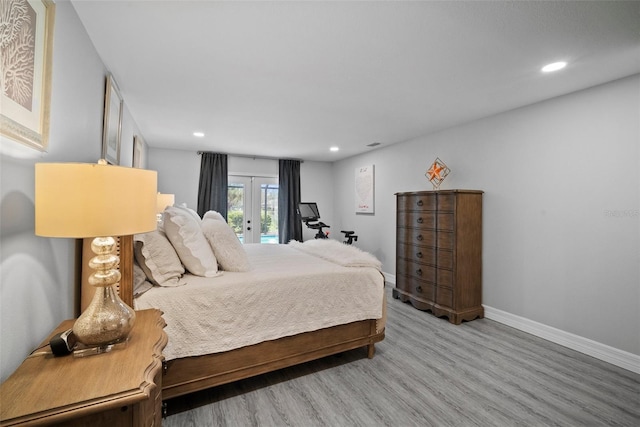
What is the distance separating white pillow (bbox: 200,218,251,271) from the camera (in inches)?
82.9

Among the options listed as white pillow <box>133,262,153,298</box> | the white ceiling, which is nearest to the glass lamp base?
white pillow <box>133,262,153,298</box>

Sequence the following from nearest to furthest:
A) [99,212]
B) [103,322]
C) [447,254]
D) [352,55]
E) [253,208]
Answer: [99,212] → [103,322] → [352,55] → [447,254] → [253,208]

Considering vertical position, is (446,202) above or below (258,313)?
above

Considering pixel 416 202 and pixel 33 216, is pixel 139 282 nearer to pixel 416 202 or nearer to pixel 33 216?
pixel 33 216

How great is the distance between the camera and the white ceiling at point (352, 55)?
156cm

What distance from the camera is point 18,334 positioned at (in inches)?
39.9

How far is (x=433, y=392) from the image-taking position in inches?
77.0

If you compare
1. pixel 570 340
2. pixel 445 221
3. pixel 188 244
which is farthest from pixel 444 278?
pixel 188 244

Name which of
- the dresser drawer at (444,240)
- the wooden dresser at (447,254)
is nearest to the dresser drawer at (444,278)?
the wooden dresser at (447,254)

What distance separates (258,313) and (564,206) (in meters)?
3.00

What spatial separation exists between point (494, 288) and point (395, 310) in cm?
118

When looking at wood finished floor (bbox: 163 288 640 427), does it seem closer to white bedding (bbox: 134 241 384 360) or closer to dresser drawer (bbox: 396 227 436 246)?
white bedding (bbox: 134 241 384 360)

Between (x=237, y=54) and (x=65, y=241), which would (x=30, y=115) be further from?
(x=237, y=54)

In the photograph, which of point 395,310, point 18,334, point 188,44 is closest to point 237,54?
point 188,44
